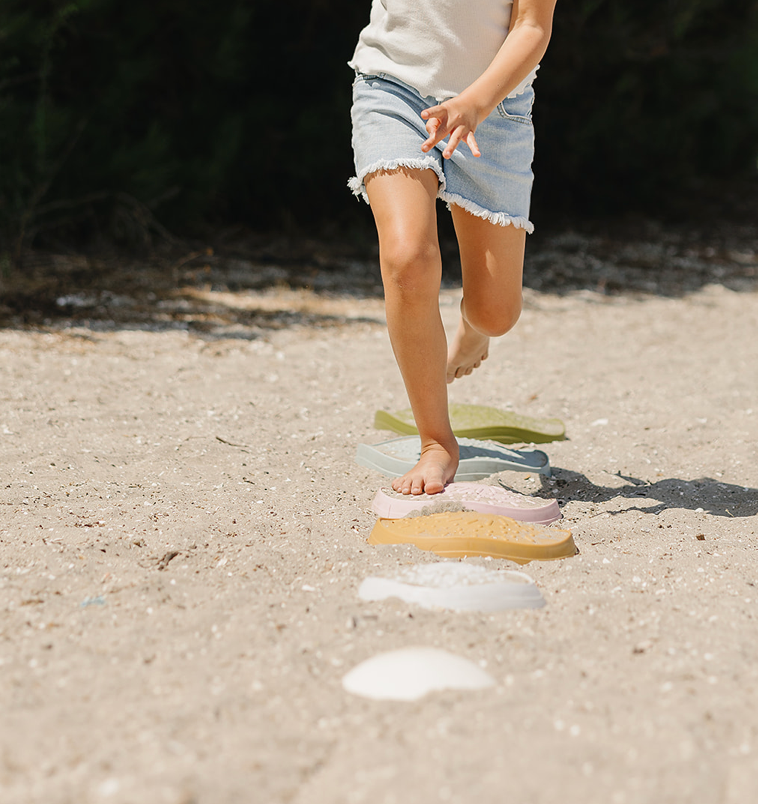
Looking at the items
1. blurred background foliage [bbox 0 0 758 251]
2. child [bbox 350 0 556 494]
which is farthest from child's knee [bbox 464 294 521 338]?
blurred background foliage [bbox 0 0 758 251]

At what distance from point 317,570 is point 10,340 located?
2521 millimetres

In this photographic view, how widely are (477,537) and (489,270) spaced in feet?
2.56

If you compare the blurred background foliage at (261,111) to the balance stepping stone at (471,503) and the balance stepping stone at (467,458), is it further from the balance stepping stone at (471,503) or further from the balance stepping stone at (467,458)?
the balance stepping stone at (471,503)

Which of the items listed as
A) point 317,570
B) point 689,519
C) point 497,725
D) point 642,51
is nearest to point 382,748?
point 497,725

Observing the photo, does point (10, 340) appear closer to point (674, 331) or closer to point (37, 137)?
point (37, 137)

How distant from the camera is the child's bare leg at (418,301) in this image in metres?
2.02

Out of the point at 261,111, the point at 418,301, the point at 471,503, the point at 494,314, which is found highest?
the point at 261,111

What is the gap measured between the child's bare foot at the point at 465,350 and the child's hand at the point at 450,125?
2.32 feet

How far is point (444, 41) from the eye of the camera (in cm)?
211

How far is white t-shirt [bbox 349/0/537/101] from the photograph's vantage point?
2.10 metres

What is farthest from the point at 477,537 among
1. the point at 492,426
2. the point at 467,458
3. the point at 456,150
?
the point at 492,426

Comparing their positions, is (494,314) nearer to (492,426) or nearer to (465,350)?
(465,350)

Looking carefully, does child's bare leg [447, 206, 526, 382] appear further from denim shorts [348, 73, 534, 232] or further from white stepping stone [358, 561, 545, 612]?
white stepping stone [358, 561, 545, 612]

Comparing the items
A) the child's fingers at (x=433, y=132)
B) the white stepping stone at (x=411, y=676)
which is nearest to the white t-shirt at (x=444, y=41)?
the child's fingers at (x=433, y=132)
